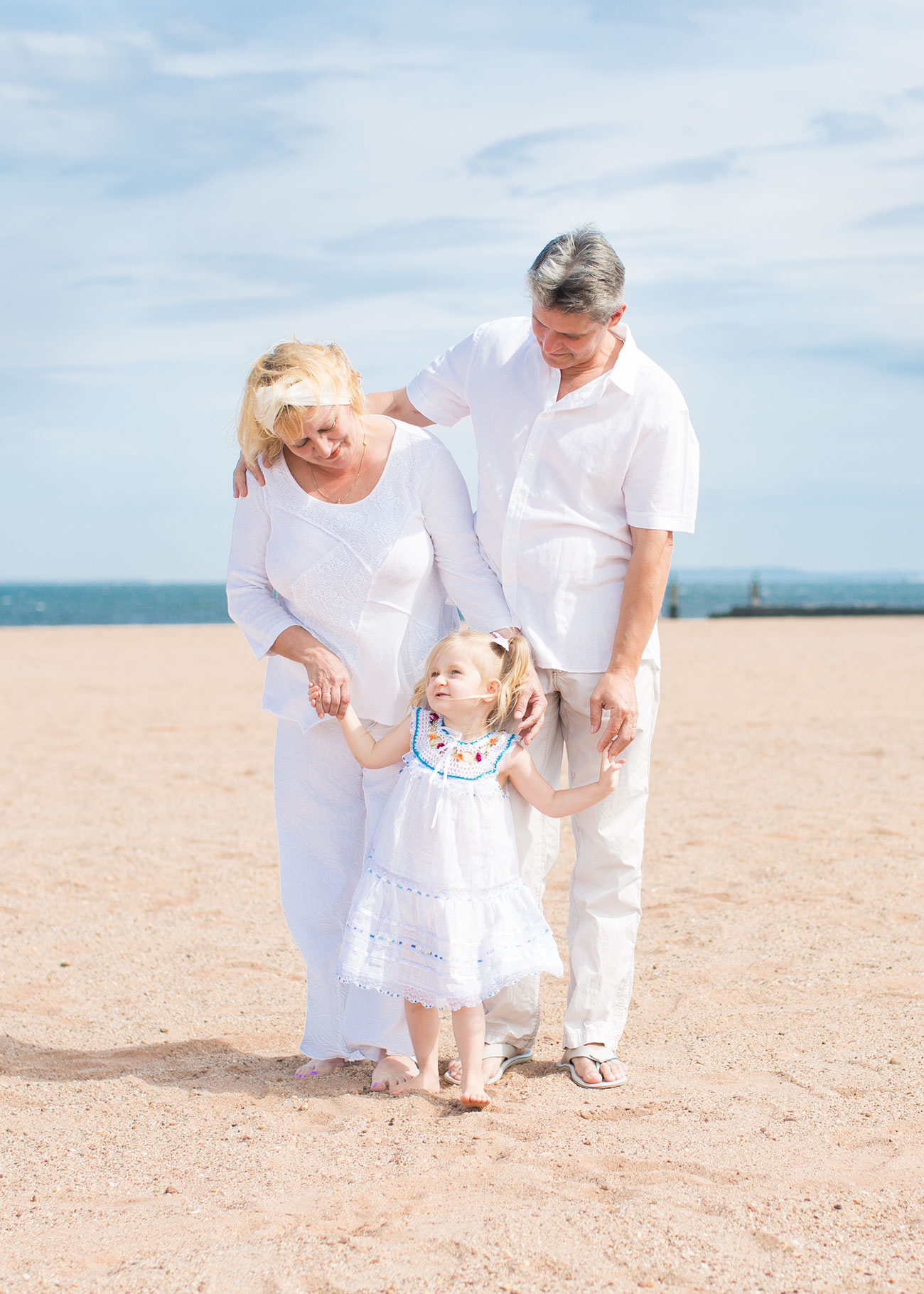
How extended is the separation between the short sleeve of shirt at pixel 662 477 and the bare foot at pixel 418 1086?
1681 millimetres

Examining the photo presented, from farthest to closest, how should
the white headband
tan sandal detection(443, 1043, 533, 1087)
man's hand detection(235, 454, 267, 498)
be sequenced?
tan sandal detection(443, 1043, 533, 1087), man's hand detection(235, 454, 267, 498), the white headband

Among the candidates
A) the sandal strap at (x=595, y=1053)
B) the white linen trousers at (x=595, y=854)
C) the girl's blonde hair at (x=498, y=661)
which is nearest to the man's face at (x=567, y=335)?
the girl's blonde hair at (x=498, y=661)

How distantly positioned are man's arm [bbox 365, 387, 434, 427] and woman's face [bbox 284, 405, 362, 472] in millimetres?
297

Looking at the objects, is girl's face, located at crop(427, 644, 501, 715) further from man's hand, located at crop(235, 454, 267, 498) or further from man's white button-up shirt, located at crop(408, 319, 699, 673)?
man's hand, located at crop(235, 454, 267, 498)

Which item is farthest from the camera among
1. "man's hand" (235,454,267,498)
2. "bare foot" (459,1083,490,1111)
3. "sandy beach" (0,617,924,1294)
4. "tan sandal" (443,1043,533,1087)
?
"tan sandal" (443,1043,533,1087)

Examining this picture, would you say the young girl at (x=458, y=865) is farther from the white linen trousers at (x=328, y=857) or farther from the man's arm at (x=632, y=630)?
the white linen trousers at (x=328, y=857)

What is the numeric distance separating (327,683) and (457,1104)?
1234 mm

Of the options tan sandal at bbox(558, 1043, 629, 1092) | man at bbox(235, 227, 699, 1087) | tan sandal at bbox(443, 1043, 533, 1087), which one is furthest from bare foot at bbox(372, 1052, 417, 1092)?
tan sandal at bbox(558, 1043, 629, 1092)

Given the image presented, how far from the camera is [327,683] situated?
332cm

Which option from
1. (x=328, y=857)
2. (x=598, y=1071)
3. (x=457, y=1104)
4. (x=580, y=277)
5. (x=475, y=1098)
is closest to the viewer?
(x=580, y=277)

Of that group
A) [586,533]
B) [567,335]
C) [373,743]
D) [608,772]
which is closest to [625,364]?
[567,335]

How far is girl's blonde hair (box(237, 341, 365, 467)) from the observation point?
3174mm

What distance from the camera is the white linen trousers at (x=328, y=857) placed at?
360 cm

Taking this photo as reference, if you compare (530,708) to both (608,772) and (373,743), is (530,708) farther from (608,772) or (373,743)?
(373,743)
